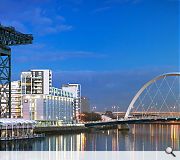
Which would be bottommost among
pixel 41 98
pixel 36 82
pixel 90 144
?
pixel 90 144

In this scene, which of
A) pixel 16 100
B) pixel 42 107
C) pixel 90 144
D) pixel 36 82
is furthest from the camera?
pixel 16 100

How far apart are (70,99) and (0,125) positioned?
33.6 m

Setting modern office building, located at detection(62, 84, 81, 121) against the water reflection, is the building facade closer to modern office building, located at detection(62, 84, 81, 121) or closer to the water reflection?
modern office building, located at detection(62, 84, 81, 121)

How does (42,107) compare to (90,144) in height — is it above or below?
above

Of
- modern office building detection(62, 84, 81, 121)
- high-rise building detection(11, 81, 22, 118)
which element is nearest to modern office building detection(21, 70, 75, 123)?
high-rise building detection(11, 81, 22, 118)

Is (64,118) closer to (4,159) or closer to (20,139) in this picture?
(20,139)

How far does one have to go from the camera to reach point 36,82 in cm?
5369

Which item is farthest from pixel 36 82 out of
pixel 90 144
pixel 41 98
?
pixel 90 144

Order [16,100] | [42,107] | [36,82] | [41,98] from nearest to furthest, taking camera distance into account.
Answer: [42,107] < [41,98] < [36,82] < [16,100]

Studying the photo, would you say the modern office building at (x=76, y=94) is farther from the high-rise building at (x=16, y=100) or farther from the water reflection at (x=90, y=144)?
the water reflection at (x=90, y=144)

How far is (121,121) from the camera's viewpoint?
4156 centimetres

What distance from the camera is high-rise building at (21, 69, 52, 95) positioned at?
53062 millimetres

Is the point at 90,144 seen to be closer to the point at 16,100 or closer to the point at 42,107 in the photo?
the point at 42,107

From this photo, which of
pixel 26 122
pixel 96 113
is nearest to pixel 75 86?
pixel 96 113
